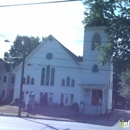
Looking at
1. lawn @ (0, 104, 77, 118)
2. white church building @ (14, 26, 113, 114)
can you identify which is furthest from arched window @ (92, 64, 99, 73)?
lawn @ (0, 104, 77, 118)

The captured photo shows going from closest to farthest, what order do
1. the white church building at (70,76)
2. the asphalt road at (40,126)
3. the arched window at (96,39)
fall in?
the asphalt road at (40,126) < the white church building at (70,76) < the arched window at (96,39)

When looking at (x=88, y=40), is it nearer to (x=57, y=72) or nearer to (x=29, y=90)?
(x=57, y=72)

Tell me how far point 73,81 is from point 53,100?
406 centimetres

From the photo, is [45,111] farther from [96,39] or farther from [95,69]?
[96,39]

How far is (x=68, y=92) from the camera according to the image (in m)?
39.4

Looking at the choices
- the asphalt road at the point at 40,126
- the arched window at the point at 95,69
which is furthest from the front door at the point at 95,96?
the asphalt road at the point at 40,126

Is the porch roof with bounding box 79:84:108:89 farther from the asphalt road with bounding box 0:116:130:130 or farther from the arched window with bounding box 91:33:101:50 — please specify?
the asphalt road with bounding box 0:116:130:130

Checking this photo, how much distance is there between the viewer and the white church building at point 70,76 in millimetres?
37531

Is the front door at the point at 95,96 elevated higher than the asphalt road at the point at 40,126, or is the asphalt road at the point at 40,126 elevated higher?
the front door at the point at 95,96

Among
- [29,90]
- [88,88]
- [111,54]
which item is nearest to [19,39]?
[29,90]

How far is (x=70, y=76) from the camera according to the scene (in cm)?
3981

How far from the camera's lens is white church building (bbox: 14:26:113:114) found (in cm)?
3753

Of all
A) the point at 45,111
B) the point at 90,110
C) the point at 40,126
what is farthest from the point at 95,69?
the point at 40,126

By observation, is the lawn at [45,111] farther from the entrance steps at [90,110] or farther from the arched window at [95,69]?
the arched window at [95,69]
